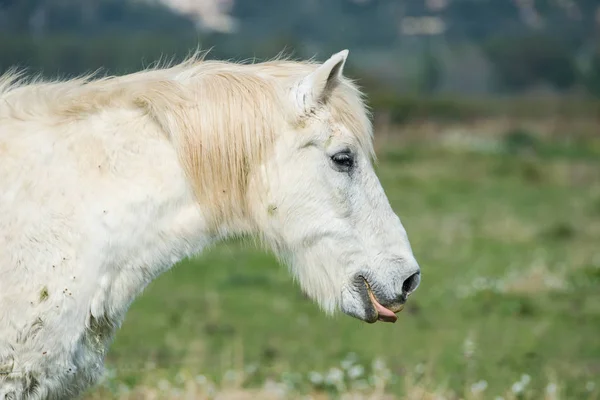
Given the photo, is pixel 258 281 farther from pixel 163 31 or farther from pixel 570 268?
pixel 163 31

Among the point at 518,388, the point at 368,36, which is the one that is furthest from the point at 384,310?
the point at 368,36

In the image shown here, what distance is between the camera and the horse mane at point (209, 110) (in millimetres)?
3936

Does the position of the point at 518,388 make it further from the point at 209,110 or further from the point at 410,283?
the point at 209,110

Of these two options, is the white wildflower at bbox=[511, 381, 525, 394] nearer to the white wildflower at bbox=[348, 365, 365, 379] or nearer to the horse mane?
the white wildflower at bbox=[348, 365, 365, 379]

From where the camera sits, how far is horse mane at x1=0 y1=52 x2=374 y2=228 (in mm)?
3936

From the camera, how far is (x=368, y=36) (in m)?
46.1

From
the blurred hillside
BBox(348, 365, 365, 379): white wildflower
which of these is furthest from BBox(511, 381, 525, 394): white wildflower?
the blurred hillside

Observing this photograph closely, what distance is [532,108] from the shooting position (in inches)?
1572

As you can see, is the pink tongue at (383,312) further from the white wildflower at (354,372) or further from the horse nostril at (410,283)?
the white wildflower at (354,372)

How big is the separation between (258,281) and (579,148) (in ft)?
71.3

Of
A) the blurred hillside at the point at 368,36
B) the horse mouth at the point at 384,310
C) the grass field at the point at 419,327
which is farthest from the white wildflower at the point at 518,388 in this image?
the blurred hillside at the point at 368,36

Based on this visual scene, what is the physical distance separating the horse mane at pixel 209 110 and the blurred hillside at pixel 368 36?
19.7m

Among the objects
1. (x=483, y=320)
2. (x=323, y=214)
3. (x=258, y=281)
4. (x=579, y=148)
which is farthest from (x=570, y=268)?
(x=579, y=148)

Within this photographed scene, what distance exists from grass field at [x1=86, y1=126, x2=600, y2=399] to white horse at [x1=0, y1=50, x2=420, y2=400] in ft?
5.78
